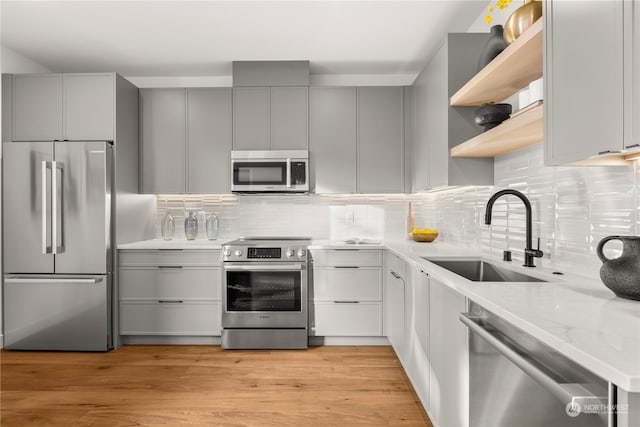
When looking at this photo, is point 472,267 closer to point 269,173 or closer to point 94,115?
point 269,173

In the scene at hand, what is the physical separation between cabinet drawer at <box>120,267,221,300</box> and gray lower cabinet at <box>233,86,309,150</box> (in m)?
1.25

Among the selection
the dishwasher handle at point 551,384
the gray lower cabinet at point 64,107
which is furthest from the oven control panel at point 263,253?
the dishwasher handle at point 551,384

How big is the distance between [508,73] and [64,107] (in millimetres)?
3475

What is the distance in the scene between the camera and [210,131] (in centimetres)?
387

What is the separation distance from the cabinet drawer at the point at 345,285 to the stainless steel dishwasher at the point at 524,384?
2015 mm

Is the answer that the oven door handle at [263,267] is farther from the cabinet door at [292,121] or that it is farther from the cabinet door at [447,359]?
the cabinet door at [447,359]

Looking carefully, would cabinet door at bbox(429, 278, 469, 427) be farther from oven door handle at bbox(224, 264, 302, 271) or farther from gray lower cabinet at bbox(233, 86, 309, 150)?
gray lower cabinet at bbox(233, 86, 309, 150)

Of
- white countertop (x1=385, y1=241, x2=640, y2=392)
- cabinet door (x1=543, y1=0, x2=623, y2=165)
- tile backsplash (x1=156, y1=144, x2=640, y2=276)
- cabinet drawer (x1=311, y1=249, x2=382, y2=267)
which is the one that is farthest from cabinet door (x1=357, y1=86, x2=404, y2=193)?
cabinet door (x1=543, y1=0, x2=623, y2=165)

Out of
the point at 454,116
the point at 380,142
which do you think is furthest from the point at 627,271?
the point at 380,142

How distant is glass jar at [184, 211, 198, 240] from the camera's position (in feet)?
13.3

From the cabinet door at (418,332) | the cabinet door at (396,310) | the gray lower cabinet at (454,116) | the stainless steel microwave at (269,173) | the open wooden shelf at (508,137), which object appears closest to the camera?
the open wooden shelf at (508,137)

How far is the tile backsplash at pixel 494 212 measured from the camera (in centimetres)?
167

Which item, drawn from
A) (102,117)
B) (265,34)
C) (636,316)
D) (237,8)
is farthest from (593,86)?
(102,117)

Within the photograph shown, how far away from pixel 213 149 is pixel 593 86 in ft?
10.6
